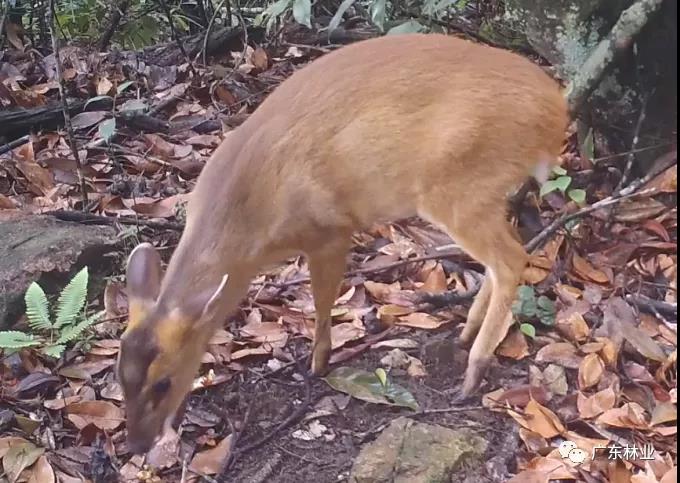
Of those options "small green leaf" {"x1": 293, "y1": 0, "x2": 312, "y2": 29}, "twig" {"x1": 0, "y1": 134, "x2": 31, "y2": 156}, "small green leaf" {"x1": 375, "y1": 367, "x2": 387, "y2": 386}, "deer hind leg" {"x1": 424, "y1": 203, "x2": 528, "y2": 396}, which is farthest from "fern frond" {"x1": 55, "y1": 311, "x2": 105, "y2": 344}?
"twig" {"x1": 0, "y1": 134, "x2": 31, "y2": 156}

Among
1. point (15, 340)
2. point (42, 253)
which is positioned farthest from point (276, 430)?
point (42, 253)

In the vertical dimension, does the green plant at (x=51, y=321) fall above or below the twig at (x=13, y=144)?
above

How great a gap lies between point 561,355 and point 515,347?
191 millimetres

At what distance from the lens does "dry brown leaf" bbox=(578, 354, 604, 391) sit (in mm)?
3539

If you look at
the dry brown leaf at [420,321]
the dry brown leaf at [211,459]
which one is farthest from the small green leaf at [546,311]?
the dry brown leaf at [211,459]

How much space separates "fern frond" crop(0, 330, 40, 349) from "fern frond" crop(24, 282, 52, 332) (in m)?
0.06

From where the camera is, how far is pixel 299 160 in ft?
10.9

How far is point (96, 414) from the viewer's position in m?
3.58

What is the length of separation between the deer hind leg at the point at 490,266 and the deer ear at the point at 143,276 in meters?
1.03

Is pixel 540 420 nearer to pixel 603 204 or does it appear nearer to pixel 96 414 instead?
pixel 603 204

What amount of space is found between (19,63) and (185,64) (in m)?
1.18

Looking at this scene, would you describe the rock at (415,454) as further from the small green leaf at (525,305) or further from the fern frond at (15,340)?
the fern frond at (15,340)

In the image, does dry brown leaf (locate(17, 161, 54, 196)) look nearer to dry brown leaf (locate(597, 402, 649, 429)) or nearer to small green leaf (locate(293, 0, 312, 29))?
small green leaf (locate(293, 0, 312, 29))

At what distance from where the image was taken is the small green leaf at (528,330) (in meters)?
3.83
